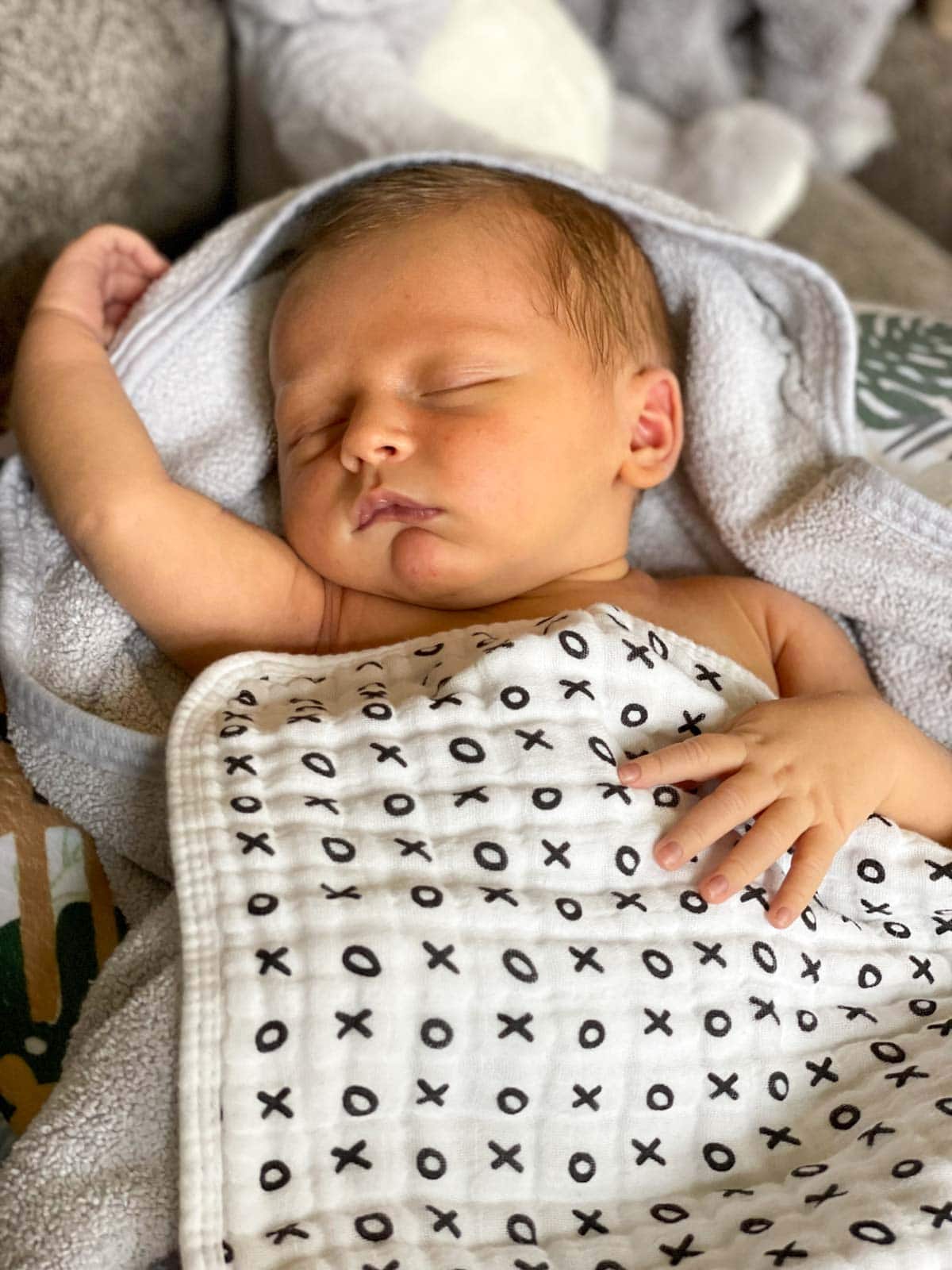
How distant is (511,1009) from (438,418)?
0.46 metres

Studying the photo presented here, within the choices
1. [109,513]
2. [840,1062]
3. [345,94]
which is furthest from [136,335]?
[840,1062]

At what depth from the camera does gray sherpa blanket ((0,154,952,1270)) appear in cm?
90

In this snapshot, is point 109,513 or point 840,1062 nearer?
point 840,1062

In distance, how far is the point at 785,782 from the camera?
2.80 feet

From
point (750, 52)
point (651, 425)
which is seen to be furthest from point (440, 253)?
point (750, 52)

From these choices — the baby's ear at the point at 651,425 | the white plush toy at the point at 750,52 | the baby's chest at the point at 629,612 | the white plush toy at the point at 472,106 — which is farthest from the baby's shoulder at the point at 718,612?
the white plush toy at the point at 750,52

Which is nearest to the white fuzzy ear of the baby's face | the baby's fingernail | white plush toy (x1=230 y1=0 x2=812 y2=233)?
white plush toy (x1=230 y1=0 x2=812 y2=233)

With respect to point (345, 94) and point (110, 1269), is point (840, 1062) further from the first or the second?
point (345, 94)

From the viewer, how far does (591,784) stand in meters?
0.82

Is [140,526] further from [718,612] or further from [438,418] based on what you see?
[718,612]

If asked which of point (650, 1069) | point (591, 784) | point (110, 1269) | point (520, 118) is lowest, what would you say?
point (110, 1269)

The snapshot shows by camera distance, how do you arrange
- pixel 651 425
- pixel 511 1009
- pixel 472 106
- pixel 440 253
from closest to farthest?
pixel 511 1009 < pixel 440 253 < pixel 651 425 < pixel 472 106

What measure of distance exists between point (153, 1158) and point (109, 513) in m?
0.49

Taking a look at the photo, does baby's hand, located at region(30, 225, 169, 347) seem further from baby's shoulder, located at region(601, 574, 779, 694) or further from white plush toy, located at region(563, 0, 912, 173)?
white plush toy, located at region(563, 0, 912, 173)
